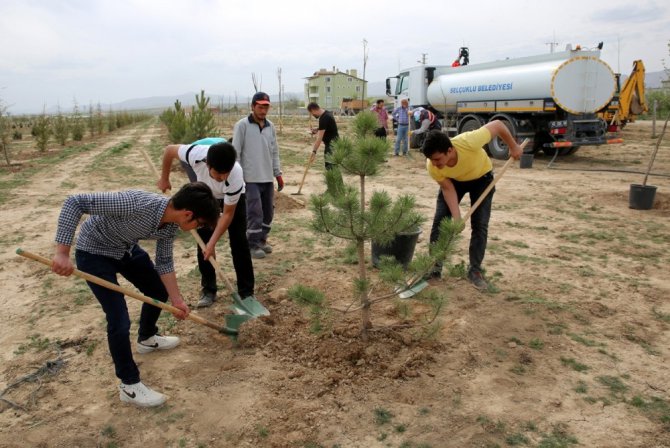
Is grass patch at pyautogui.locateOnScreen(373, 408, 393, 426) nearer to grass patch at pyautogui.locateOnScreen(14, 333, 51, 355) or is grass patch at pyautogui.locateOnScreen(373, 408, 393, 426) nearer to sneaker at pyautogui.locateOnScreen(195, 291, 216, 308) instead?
sneaker at pyautogui.locateOnScreen(195, 291, 216, 308)

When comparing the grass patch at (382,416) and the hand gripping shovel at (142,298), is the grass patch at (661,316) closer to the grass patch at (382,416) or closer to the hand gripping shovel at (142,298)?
the grass patch at (382,416)

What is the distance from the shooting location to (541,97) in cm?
974

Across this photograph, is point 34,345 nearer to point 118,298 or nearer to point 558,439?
point 118,298

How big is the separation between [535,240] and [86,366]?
13.9ft

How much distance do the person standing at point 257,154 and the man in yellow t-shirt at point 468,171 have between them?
150cm

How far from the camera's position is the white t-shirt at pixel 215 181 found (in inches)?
→ 118

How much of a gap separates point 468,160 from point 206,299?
6.95ft

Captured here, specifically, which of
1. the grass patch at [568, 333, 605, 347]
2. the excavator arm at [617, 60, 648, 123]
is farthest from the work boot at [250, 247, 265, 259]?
the excavator arm at [617, 60, 648, 123]

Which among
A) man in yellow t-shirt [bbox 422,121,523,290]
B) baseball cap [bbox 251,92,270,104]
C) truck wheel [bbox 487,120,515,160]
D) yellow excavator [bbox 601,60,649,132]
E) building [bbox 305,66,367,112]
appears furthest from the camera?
building [bbox 305,66,367,112]

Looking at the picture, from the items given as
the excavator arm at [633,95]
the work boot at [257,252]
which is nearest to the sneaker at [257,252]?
the work boot at [257,252]

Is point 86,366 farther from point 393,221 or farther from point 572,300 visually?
point 572,300

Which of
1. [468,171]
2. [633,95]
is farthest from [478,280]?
[633,95]

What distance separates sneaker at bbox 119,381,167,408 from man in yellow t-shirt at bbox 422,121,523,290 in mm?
1835

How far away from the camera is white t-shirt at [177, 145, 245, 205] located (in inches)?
118
